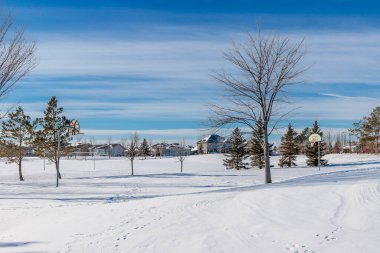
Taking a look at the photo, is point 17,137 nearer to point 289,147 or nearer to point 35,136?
point 35,136

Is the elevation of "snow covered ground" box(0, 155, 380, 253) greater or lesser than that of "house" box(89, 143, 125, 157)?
lesser

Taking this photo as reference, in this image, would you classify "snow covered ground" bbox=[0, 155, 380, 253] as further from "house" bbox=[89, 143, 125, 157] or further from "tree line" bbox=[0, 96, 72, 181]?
"house" bbox=[89, 143, 125, 157]

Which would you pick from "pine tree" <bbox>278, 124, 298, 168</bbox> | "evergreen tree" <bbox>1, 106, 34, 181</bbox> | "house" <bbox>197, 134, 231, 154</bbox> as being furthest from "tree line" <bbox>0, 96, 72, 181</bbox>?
"house" <bbox>197, 134, 231, 154</bbox>

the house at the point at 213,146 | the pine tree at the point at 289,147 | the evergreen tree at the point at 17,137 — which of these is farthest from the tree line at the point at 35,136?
the house at the point at 213,146

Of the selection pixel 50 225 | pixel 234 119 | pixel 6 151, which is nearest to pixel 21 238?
pixel 50 225

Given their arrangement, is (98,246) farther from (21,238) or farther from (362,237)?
(362,237)

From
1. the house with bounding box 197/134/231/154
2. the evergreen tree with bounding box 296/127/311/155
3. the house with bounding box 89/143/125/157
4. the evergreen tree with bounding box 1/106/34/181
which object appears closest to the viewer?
the evergreen tree with bounding box 1/106/34/181

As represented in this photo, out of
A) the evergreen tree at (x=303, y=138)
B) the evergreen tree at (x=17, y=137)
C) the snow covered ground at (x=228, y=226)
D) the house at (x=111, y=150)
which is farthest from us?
the house at (x=111, y=150)

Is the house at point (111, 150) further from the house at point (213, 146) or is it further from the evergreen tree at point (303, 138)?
the evergreen tree at point (303, 138)

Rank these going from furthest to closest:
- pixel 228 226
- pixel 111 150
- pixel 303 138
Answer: pixel 111 150 → pixel 303 138 → pixel 228 226

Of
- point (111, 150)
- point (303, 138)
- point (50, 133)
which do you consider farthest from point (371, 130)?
point (111, 150)

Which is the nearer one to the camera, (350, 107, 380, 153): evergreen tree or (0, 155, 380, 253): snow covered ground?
(0, 155, 380, 253): snow covered ground

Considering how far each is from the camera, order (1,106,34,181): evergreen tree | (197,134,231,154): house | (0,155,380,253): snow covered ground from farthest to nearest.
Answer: (197,134,231,154): house → (1,106,34,181): evergreen tree → (0,155,380,253): snow covered ground

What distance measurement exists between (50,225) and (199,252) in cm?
525
